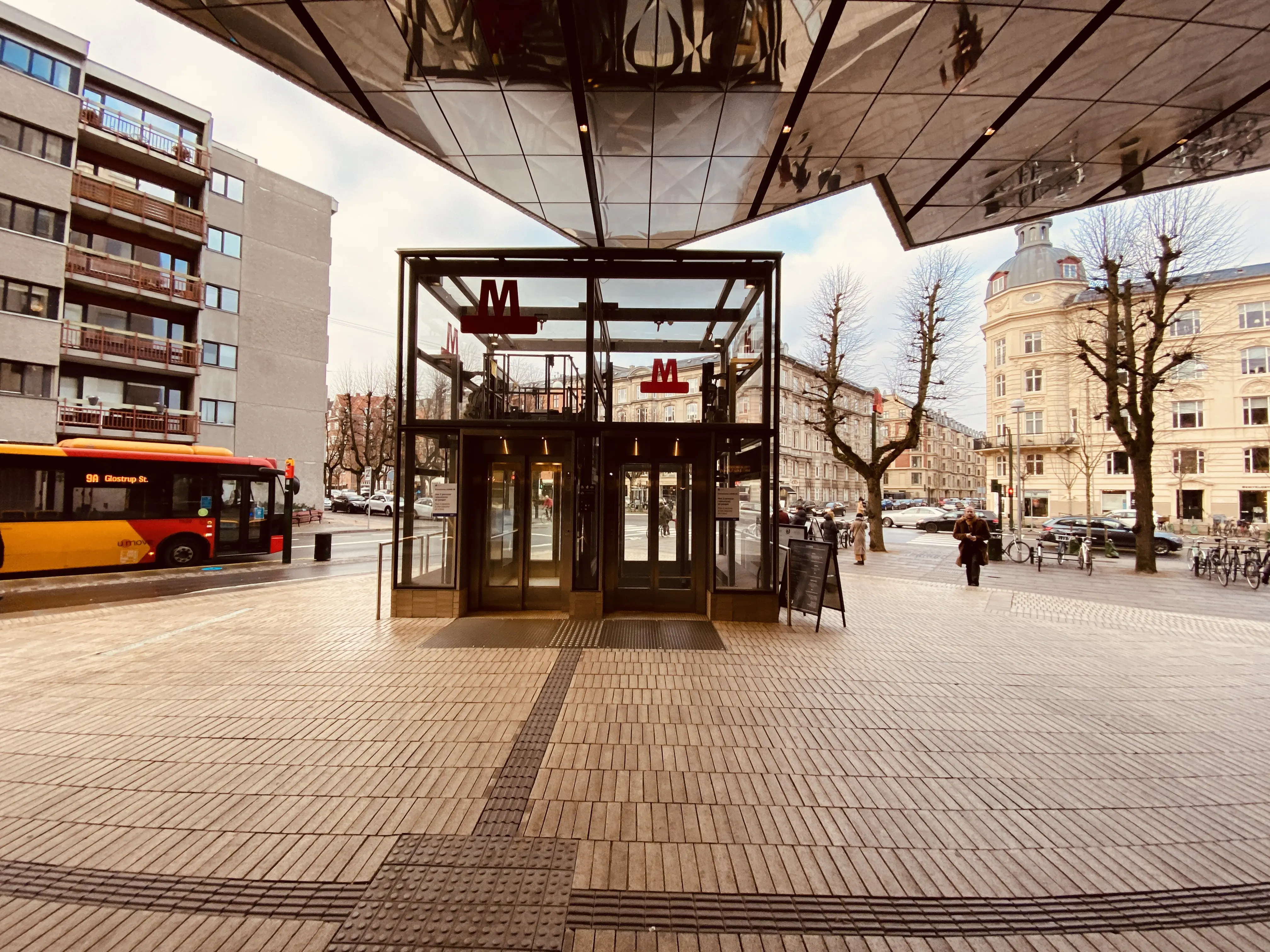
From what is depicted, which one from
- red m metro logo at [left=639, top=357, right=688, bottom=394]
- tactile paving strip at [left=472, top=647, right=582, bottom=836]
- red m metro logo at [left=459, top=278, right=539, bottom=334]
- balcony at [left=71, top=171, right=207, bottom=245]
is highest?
balcony at [left=71, top=171, right=207, bottom=245]

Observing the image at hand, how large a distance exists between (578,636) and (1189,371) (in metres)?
37.7

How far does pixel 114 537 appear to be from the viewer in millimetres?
13406

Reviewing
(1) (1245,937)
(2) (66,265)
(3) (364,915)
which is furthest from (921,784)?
(2) (66,265)

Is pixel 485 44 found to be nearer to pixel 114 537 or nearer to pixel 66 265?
pixel 114 537

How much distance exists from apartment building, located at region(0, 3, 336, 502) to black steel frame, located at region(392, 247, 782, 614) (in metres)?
22.8

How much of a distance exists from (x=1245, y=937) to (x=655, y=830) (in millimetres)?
2795

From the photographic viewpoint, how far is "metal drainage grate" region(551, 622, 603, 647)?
23.8ft

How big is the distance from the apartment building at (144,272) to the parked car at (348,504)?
→ 863cm

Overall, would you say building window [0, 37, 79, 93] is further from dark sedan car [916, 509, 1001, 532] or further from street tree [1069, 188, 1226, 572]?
dark sedan car [916, 509, 1001, 532]

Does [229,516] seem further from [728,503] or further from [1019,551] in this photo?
[1019,551]

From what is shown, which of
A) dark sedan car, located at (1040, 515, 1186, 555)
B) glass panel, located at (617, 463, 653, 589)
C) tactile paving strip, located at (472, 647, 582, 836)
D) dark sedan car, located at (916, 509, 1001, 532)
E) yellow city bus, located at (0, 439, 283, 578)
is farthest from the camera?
dark sedan car, located at (916, 509, 1001, 532)

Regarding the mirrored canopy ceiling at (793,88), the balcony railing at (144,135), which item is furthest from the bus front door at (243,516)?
the balcony railing at (144,135)

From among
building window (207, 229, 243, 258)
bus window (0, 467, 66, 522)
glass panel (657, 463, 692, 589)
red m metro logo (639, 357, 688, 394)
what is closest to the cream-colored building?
red m metro logo (639, 357, 688, 394)

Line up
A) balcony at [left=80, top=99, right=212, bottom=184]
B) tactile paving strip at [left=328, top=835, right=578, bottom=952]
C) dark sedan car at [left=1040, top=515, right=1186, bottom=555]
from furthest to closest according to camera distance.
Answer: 1. balcony at [left=80, top=99, right=212, bottom=184]
2. dark sedan car at [left=1040, top=515, right=1186, bottom=555]
3. tactile paving strip at [left=328, top=835, right=578, bottom=952]
